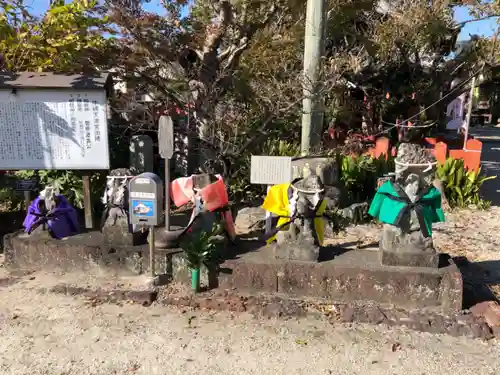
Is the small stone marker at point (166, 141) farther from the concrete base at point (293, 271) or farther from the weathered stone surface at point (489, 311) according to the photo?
the weathered stone surface at point (489, 311)

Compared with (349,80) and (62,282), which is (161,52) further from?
(349,80)

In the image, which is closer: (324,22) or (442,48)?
(324,22)

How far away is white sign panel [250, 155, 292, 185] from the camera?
5477 millimetres

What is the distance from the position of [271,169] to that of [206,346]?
261 centimetres

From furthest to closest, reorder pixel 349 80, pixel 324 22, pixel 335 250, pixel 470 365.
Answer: pixel 349 80 < pixel 324 22 < pixel 335 250 < pixel 470 365

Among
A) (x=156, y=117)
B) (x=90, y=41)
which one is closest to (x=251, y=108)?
(x=156, y=117)

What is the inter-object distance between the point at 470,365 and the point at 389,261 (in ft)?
3.68

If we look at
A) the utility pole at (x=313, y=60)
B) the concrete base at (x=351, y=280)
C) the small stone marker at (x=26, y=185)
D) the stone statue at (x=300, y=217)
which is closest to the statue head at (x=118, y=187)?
the concrete base at (x=351, y=280)

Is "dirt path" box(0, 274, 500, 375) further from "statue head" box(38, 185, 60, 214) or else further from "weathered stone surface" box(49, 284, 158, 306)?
"statue head" box(38, 185, 60, 214)

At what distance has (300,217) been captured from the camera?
4.18 metres

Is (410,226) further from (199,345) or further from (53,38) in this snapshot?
(53,38)

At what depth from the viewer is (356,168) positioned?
25.0 ft

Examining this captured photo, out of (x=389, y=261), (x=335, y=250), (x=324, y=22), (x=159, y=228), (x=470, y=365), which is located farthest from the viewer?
(x=324, y=22)

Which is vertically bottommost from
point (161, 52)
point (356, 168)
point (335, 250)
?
point (335, 250)
